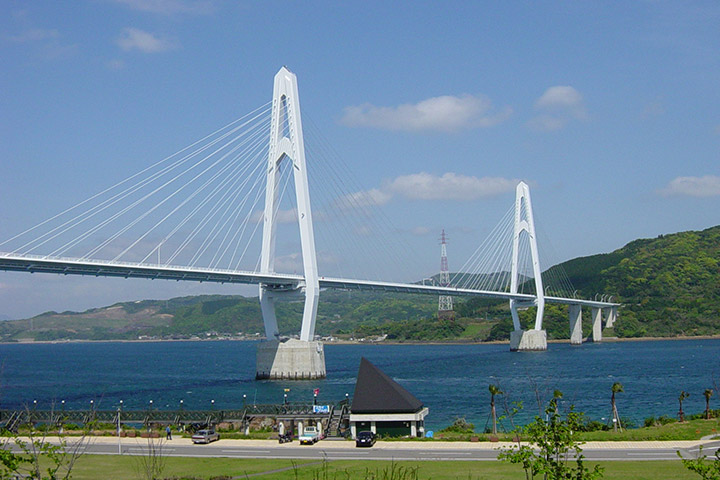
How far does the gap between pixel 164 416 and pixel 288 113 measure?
34.4m

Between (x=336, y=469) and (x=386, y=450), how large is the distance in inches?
200

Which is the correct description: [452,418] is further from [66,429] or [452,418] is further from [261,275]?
[261,275]

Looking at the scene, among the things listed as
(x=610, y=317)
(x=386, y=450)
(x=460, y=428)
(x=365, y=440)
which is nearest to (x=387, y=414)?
(x=365, y=440)

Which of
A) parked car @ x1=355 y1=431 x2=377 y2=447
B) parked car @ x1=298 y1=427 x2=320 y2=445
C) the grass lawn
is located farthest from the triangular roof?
the grass lawn

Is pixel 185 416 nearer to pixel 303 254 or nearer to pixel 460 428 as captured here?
pixel 460 428

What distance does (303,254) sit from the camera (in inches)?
2520

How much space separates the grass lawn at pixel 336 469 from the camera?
21.4 meters

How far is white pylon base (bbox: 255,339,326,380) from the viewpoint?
66.4 meters

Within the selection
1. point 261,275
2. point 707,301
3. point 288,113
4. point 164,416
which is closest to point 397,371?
point 261,275

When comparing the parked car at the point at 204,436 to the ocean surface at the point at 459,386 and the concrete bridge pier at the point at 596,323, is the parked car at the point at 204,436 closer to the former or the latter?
the ocean surface at the point at 459,386

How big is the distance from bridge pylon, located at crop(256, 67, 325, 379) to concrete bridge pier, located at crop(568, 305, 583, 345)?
254 feet

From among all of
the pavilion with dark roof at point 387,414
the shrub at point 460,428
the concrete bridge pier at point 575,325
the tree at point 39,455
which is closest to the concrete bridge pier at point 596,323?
the concrete bridge pier at point 575,325

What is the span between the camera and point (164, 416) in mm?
35750

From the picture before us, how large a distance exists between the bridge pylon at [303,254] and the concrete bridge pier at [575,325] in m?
77.3
